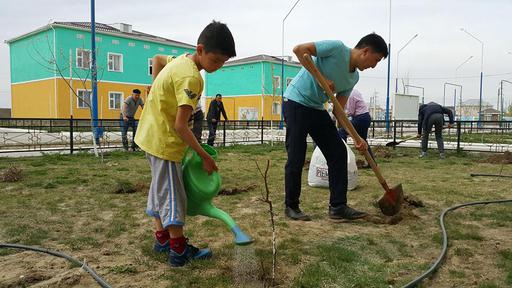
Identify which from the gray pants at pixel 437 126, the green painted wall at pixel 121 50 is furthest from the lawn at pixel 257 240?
the green painted wall at pixel 121 50

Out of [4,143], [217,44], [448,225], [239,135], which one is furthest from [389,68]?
[217,44]

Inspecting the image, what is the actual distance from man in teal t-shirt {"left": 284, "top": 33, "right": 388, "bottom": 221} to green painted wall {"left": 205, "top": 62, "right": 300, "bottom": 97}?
32451 millimetres

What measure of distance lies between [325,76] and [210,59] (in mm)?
1376

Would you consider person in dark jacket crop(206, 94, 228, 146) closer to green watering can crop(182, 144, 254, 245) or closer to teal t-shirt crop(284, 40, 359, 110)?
teal t-shirt crop(284, 40, 359, 110)

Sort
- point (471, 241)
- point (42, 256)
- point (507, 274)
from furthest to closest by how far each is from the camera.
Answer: point (471, 241), point (42, 256), point (507, 274)

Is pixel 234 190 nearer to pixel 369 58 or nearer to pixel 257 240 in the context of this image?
pixel 257 240

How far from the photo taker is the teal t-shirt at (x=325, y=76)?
337cm

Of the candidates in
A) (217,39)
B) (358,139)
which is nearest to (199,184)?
(217,39)

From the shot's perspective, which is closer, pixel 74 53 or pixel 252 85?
pixel 74 53

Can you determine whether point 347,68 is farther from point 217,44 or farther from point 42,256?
point 42,256

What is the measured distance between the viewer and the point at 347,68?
3453 mm

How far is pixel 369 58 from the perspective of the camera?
3.33 m

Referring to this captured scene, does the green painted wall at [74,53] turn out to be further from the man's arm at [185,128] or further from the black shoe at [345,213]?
the man's arm at [185,128]

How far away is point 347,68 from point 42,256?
260 cm
